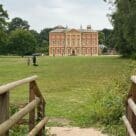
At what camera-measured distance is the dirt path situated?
32.8 ft

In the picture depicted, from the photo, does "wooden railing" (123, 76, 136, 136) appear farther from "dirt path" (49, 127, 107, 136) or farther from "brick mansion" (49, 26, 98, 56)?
"brick mansion" (49, 26, 98, 56)

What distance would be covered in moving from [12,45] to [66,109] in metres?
125

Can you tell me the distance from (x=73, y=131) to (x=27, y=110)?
11.6ft

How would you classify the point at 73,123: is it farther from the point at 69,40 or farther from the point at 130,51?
the point at 69,40

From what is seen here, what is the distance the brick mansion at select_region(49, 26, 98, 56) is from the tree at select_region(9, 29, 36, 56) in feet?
84.7

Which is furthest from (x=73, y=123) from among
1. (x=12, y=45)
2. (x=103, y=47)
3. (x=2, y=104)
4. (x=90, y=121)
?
(x=103, y=47)

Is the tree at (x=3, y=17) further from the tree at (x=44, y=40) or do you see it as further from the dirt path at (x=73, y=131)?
the dirt path at (x=73, y=131)

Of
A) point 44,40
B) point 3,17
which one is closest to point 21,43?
point 44,40

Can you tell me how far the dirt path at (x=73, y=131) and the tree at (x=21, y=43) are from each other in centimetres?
12606

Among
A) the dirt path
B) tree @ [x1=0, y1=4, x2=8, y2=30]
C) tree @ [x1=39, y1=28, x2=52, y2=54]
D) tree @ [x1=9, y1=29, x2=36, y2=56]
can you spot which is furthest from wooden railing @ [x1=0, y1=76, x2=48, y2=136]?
tree @ [x1=39, y1=28, x2=52, y2=54]

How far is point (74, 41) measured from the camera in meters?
170

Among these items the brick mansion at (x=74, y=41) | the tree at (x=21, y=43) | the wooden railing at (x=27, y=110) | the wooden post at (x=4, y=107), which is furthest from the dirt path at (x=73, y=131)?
the brick mansion at (x=74, y=41)

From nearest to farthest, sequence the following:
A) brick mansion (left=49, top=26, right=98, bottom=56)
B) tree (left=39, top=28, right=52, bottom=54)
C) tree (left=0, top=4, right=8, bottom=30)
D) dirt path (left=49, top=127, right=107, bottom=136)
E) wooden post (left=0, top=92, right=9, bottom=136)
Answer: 1. wooden post (left=0, top=92, right=9, bottom=136)
2. dirt path (left=49, top=127, right=107, bottom=136)
3. tree (left=0, top=4, right=8, bottom=30)
4. tree (left=39, top=28, right=52, bottom=54)
5. brick mansion (left=49, top=26, right=98, bottom=56)

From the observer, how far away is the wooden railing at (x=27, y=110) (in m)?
5.38
